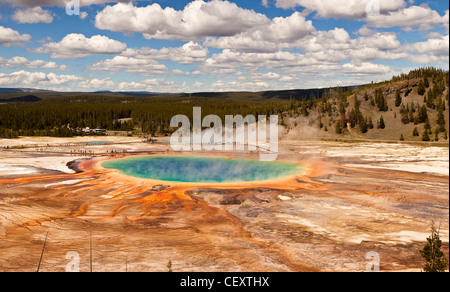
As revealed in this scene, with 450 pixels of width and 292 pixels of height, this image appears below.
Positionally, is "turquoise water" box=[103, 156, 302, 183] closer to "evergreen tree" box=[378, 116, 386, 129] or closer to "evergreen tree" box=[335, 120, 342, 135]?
"evergreen tree" box=[335, 120, 342, 135]

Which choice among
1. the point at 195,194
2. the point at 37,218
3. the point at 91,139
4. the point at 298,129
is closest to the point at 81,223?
the point at 37,218

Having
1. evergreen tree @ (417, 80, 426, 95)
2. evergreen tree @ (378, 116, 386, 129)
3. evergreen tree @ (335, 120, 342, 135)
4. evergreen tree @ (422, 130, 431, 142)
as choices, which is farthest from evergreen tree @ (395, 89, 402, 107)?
evergreen tree @ (422, 130, 431, 142)

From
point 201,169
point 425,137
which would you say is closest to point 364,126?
point 425,137

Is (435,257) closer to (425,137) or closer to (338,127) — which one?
(425,137)

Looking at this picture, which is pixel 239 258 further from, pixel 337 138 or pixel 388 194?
pixel 337 138
